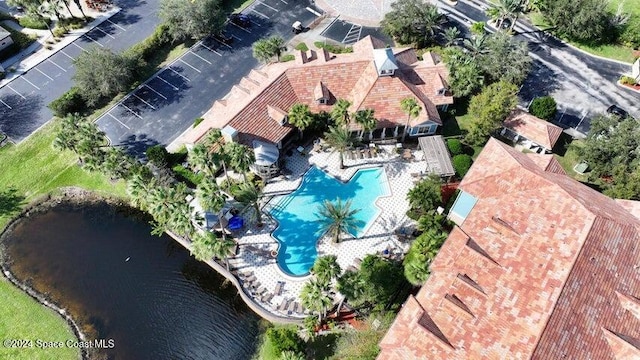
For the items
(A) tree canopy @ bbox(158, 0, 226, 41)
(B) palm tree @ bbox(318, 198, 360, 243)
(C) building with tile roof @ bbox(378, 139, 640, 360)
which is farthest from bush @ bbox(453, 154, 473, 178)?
(A) tree canopy @ bbox(158, 0, 226, 41)

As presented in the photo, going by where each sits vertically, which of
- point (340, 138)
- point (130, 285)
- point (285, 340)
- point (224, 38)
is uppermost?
point (340, 138)

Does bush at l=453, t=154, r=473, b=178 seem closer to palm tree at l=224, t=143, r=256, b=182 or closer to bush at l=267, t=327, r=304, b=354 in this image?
palm tree at l=224, t=143, r=256, b=182

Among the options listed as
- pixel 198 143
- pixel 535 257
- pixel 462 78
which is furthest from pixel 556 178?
pixel 198 143

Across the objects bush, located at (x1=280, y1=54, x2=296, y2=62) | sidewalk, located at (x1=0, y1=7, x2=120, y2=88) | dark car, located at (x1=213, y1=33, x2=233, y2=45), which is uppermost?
bush, located at (x1=280, y1=54, x2=296, y2=62)

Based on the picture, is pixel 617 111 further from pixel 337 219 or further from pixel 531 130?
pixel 337 219

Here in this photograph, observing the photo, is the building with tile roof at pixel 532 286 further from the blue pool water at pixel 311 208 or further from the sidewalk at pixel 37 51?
the sidewalk at pixel 37 51

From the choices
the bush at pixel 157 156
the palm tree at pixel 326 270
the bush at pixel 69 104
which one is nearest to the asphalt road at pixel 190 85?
the bush at pixel 69 104

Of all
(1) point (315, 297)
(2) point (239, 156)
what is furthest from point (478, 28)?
(1) point (315, 297)
